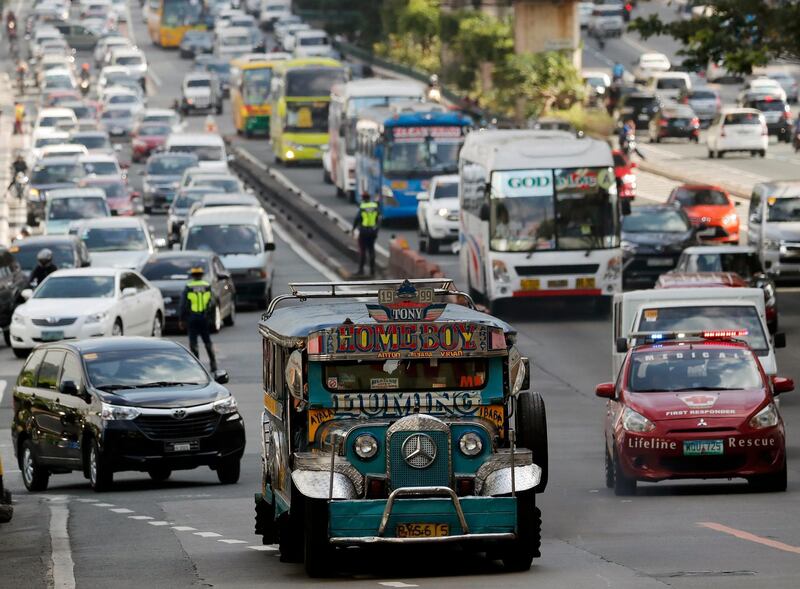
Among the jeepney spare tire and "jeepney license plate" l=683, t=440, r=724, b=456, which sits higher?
the jeepney spare tire

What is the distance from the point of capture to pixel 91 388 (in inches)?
886

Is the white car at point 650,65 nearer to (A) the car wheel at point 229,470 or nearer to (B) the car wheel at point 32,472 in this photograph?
(B) the car wheel at point 32,472

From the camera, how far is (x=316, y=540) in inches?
582

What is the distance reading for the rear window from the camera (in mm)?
70375

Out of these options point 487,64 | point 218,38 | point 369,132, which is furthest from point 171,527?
point 218,38

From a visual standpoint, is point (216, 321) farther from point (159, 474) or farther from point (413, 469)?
point (413, 469)

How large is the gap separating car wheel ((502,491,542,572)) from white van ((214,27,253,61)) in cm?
9988

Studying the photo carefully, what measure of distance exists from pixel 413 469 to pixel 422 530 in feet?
1.43

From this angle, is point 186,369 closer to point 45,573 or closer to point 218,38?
point 45,573

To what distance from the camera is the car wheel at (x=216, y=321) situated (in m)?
38.7

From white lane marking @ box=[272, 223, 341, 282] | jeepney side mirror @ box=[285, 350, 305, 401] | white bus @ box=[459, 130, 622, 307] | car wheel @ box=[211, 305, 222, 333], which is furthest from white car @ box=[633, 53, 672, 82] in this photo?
jeepney side mirror @ box=[285, 350, 305, 401]

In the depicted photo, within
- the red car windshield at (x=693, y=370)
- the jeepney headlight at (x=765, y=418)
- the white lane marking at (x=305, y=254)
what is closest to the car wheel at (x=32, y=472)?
the red car windshield at (x=693, y=370)

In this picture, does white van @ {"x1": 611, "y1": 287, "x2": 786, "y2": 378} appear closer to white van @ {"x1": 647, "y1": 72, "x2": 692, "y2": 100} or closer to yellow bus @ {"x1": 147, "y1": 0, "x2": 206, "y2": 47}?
white van @ {"x1": 647, "y1": 72, "x2": 692, "y2": 100}

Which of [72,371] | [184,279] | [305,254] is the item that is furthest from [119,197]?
[72,371]
